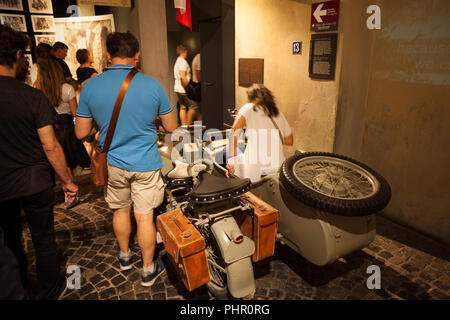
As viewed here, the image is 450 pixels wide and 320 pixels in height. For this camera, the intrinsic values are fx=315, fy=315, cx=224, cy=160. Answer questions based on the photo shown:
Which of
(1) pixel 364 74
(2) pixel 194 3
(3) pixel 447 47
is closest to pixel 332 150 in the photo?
(1) pixel 364 74

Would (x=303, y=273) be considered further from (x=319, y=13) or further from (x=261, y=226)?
(x=319, y=13)

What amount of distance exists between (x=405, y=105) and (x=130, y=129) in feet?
10.4

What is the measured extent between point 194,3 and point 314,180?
7.15 m

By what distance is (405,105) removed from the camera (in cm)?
376

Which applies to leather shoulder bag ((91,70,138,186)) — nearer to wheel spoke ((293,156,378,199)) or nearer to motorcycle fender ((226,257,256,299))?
motorcycle fender ((226,257,256,299))

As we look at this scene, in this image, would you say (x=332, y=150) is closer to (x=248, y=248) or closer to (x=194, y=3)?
(x=248, y=248)

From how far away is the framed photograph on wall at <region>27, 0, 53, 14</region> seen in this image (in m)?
6.23

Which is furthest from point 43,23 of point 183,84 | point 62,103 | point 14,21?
point 183,84

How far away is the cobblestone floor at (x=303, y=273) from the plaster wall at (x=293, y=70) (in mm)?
1772

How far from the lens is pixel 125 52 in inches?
105

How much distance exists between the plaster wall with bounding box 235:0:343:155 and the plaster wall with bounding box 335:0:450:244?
32cm

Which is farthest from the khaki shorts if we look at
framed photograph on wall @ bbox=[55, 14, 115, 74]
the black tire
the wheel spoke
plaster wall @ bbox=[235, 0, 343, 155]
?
framed photograph on wall @ bbox=[55, 14, 115, 74]

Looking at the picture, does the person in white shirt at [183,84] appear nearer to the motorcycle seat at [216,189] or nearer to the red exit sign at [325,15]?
the red exit sign at [325,15]

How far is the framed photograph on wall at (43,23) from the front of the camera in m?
6.34
